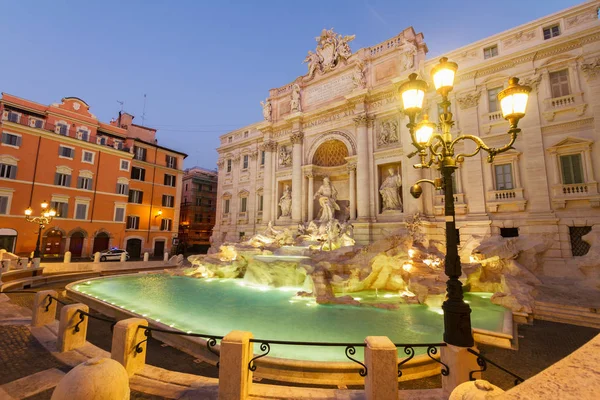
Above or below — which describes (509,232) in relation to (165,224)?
below

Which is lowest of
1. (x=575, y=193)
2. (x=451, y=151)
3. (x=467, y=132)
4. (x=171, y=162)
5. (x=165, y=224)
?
(x=165, y=224)

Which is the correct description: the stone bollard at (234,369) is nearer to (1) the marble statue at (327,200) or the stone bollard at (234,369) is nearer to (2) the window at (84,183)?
(1) the marble statue at (327,200)

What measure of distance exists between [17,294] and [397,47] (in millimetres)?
23546

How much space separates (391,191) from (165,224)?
82.9 ft

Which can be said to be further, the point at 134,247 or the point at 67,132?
the point at 134,247

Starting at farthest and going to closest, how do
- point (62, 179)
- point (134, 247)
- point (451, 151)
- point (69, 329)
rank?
1. point (134, 247)
2. point (62, 179)
3. point (69, 329)
4. point (451, 151)

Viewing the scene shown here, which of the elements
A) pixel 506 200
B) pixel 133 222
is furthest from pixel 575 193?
pixel 133 222

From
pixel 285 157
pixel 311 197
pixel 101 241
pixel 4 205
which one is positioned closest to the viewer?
pixel 4 205

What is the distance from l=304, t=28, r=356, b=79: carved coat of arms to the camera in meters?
20.7

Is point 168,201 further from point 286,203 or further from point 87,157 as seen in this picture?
point 286,203

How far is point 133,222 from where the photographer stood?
2814 centimetres

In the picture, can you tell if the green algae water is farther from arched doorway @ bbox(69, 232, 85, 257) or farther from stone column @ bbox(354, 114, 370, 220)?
arched doorway @ bbox(69, 232, 85, 257)

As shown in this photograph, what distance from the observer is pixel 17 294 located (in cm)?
1069

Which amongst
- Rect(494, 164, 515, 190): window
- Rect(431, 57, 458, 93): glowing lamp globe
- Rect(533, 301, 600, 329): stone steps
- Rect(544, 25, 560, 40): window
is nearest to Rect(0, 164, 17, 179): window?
Rect(431, 57, 458, 93): glowing lamp globe
